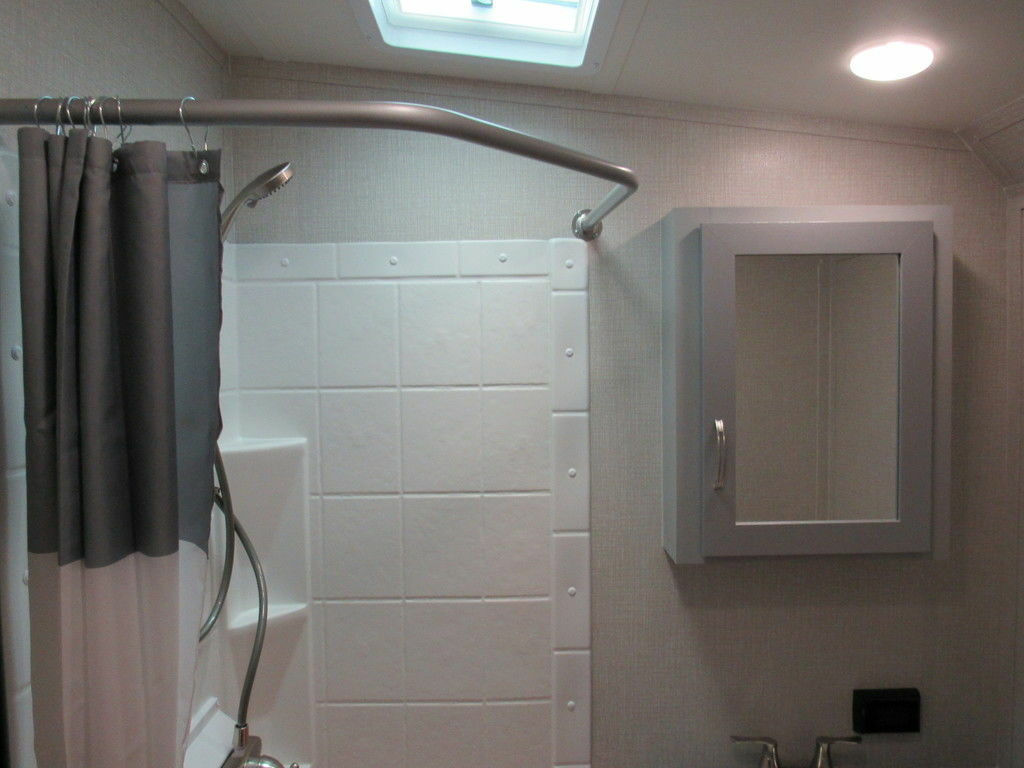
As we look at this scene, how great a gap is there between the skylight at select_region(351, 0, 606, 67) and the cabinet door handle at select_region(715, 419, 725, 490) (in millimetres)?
692

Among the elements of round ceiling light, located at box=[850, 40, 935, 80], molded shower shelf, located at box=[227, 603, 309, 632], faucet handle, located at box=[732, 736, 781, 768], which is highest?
round ceiling light, located at box=[850, 40, 935, 80]

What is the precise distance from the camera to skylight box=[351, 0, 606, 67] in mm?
1008

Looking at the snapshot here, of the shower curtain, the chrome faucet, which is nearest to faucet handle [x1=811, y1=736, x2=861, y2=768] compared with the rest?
the chrome faucet

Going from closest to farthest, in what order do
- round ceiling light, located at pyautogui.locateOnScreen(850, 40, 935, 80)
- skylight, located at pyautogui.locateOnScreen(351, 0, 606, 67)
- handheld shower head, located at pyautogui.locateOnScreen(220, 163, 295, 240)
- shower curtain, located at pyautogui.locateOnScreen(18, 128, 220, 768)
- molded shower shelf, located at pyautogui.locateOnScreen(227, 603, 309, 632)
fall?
shower curtain, located at pyautogui.locateOnScreen(18, 128, 220, 768), handheld shower head, located at pyautogui.locateOnScreen(220, 163, 295, 240), round ceiling light, located at pyautogui.locateOnScreen(850, 40, 935, 80), skylight, located at pyautogui.locateOnScreen(351, 0, 606, 67), molded shower shelf, located at pyautogui.locateOnScreen(227, 603, 309, 632)

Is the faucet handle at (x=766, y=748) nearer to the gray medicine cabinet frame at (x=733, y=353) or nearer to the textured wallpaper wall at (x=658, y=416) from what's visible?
the textured wallpaper wall at (x=658, y=416)

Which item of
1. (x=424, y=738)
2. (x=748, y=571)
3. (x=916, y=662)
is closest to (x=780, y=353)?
(x=748, y=571)

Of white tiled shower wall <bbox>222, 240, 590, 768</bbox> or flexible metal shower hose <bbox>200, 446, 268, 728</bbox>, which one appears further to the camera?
white tiled shower wall <bbox>222, 240, 590, 768</bbox>

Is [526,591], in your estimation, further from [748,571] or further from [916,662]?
[916,662]

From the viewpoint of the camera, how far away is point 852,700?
122cm

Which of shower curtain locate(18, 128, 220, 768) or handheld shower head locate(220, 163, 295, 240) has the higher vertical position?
handheld shower head locate(220, 163, 295, 240)

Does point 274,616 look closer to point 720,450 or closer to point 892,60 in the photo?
point 720,450

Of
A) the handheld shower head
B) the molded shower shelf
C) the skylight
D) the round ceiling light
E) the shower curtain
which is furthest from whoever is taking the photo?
the molded shower shelf

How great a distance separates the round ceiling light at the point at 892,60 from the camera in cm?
90

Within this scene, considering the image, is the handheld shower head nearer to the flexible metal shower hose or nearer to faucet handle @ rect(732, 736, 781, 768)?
the flexible metal shower hose
